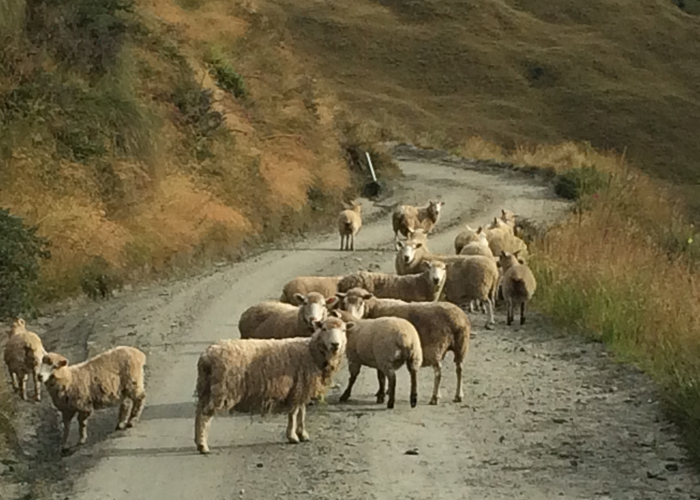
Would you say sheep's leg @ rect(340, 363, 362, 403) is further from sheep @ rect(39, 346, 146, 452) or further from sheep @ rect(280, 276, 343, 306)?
sheep @ rect(280, 276, 343, 306)

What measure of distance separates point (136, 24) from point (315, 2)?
63233 millimetres

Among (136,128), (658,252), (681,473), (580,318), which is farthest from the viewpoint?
(136,128)

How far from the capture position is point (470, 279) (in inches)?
651

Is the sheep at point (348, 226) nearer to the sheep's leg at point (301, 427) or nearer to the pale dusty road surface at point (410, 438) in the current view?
the pale dusty road surface at point (410, 438)

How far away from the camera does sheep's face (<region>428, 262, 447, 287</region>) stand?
50.1ft

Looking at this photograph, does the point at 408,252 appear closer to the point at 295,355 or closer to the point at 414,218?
the point at 295,355

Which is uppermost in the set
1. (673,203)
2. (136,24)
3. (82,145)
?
(136,24)

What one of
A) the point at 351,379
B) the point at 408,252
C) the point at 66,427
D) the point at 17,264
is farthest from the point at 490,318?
the point at 66,427

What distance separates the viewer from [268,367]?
10.9m

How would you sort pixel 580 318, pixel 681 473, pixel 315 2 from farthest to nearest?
pixel 315 2
pixel 580 318
pixel 681 473

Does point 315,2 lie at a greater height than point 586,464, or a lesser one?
greater

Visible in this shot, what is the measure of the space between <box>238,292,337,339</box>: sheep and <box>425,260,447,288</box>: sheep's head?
7.12ft

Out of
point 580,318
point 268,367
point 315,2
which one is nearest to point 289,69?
point 580,318

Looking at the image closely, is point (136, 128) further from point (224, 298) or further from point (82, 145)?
point (224, 298)
